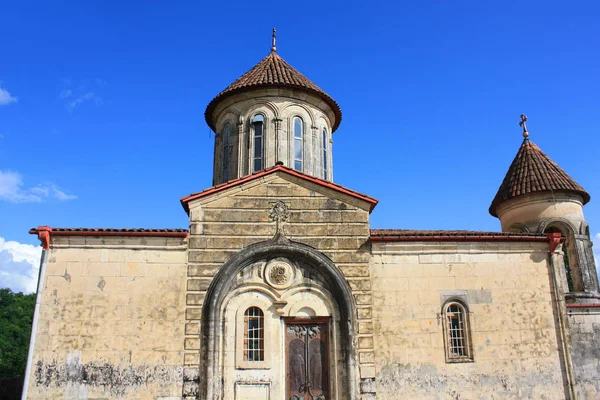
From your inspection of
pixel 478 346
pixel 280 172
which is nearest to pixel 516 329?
pixel 478 346

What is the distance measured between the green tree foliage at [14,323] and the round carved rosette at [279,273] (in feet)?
112

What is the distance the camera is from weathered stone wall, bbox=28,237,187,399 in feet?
39.0

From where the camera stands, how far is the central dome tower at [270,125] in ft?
55.2

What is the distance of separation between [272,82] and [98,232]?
295 inches

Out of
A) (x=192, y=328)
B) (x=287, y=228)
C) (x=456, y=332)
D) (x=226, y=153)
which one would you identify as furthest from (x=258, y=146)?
(x=456, y=332)

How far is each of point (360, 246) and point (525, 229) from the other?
7210 mm

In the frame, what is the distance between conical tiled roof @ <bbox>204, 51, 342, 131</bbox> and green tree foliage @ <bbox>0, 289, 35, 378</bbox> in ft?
105

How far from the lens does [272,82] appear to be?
55.6 ft

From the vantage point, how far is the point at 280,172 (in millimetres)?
13758

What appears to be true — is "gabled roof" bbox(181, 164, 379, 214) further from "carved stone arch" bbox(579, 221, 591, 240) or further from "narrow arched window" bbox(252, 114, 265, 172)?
"carved stone arch" bbox(579, 221, 591, 240)

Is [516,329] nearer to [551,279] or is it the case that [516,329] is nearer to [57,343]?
[551,279]

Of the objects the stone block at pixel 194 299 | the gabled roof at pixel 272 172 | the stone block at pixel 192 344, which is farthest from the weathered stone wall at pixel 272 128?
the stone block at pixel 192 344

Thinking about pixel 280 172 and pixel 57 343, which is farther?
pixel 280 172

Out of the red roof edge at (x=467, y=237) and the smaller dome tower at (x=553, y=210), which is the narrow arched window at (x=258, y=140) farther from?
the smaller dome tower at (x=553, y=210)
